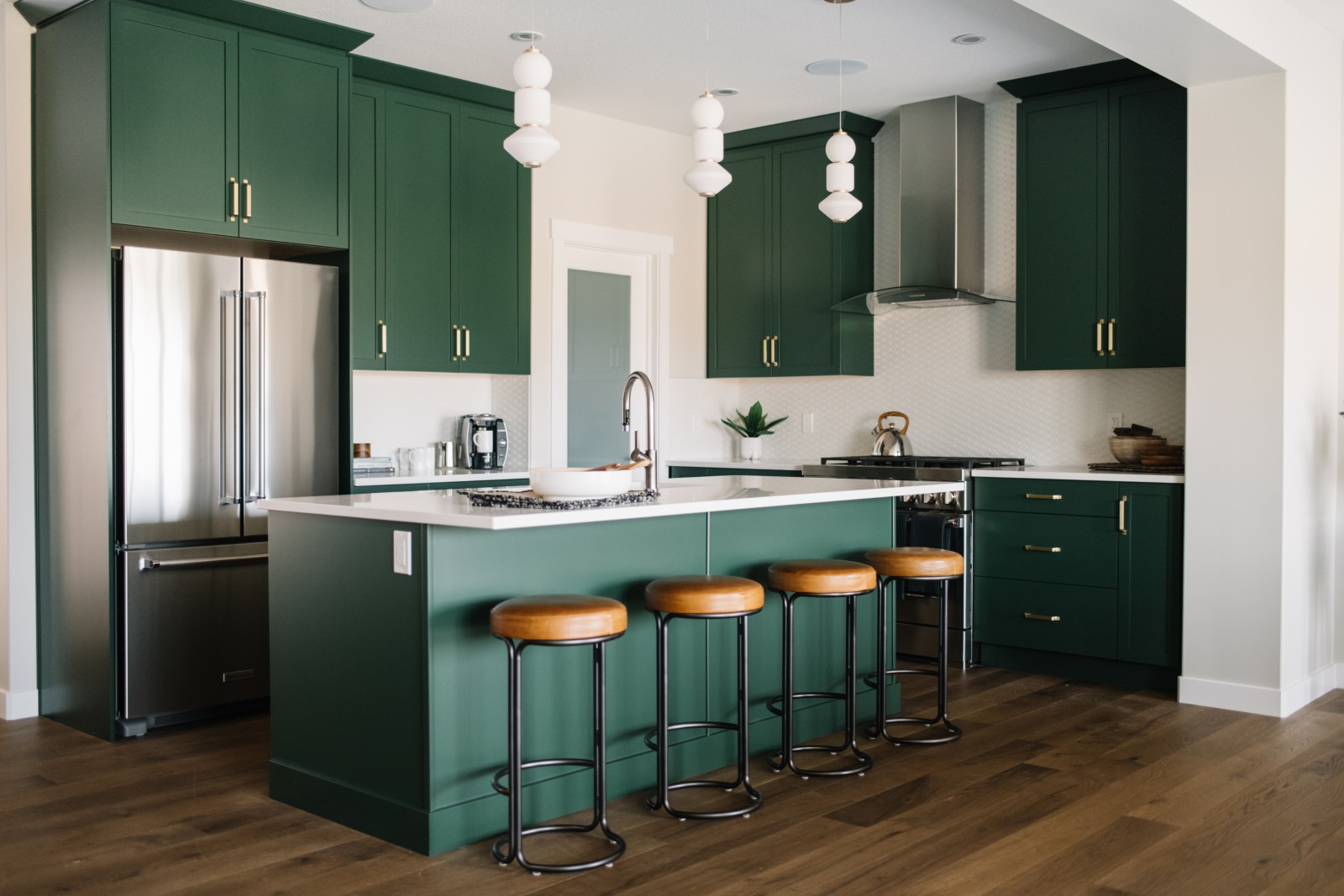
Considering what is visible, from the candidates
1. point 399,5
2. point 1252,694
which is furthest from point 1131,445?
point 399,5

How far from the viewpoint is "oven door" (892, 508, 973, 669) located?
17.6ft

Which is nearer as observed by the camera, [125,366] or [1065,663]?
[125,366]

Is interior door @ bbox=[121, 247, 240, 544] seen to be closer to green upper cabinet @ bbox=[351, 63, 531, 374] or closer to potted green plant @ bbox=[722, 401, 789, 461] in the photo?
green upper cabinet @ bbox=[351, 63, 531, 374]

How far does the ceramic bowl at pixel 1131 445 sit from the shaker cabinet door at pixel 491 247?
2702 millimetres

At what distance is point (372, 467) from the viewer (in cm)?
530

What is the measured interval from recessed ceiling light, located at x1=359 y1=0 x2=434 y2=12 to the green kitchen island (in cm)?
192

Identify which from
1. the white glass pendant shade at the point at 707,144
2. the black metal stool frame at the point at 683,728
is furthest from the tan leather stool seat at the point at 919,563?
the white glass pendant shade at the point at 707,144

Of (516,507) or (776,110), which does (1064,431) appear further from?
(516,507)

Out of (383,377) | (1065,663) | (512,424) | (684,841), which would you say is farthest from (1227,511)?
(383,377)

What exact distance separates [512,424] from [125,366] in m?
2.18

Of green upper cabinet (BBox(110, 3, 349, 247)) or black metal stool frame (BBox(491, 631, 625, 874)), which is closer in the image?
black metal stool frame (BBox(491, 631, 625, 874))

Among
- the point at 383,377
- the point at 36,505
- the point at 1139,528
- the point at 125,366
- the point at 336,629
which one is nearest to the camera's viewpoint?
the point at 336,629

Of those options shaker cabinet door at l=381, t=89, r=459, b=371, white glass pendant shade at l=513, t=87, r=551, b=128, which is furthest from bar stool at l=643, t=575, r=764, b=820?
shaker cabinet door at l=381, t=89, r=459, b=371

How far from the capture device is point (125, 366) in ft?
13.5
